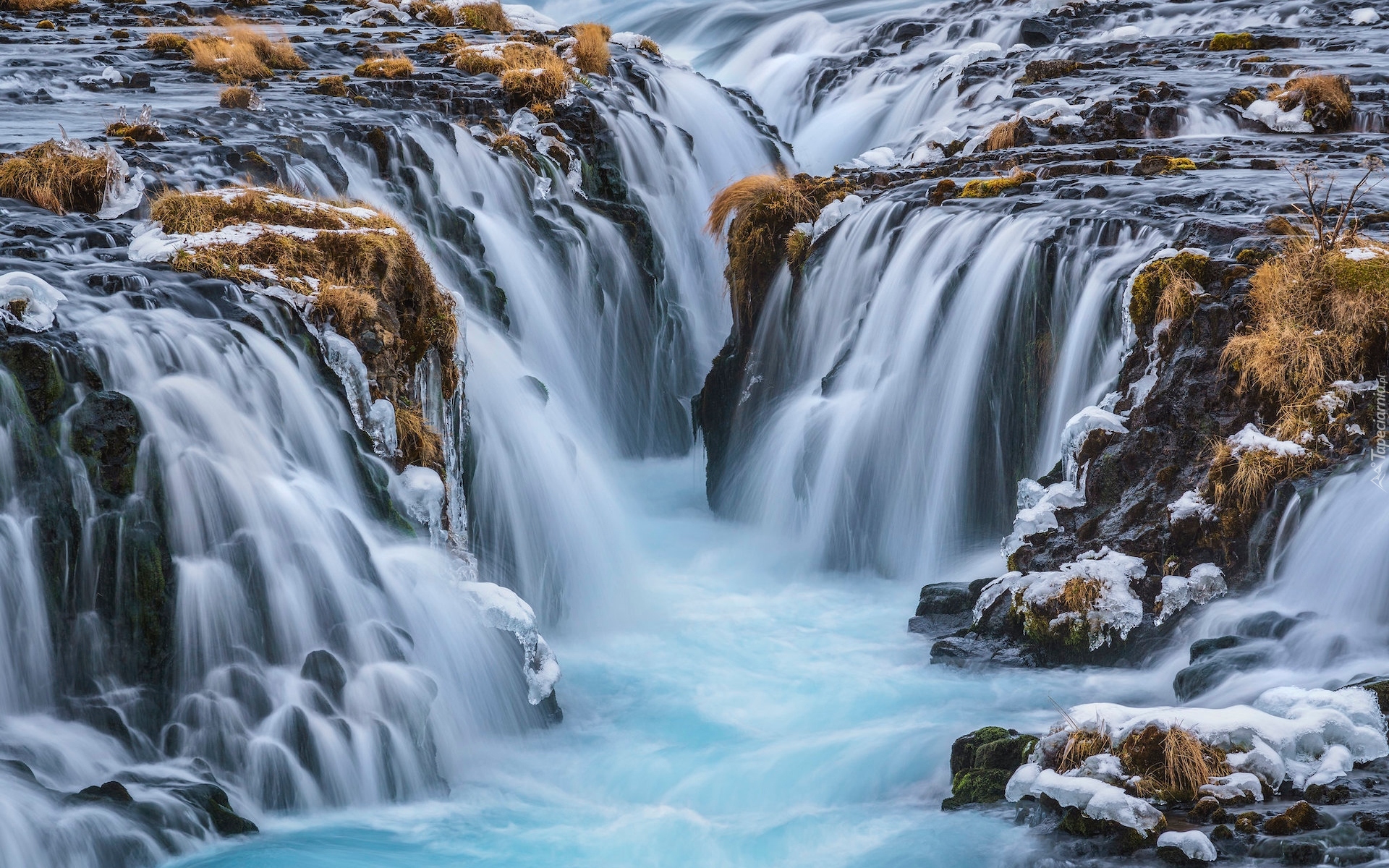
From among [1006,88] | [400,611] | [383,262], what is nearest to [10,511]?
[400,611]

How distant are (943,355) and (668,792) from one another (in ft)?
14.7

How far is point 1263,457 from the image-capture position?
701 cm

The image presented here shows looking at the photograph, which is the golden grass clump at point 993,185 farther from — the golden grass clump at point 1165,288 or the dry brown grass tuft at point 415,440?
the dry brown grass tuft at point 415,440

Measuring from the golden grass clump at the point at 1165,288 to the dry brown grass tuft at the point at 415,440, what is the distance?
15.1 ft

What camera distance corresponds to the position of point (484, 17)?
2038cm

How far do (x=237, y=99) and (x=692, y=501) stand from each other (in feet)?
20.3

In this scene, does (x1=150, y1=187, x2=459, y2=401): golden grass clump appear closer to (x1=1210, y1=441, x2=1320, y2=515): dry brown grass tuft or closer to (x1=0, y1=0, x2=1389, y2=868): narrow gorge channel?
(x1=0, y1=0, x2=1389, y2=868): narrow gorge channel

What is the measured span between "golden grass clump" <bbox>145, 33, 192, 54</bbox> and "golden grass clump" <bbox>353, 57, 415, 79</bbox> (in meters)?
2.88

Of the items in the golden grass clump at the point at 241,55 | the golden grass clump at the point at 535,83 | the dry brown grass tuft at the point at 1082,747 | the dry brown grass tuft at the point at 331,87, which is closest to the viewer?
the dry brown grass tuft at the point at 1082,747

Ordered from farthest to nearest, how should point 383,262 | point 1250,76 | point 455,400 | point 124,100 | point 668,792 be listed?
point 1250,76, point 124,100, point 455,400, point 383,262, point 668,792

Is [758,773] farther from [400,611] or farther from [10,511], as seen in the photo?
[10,511]

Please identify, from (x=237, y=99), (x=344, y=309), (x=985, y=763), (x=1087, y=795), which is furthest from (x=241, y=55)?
(x=1087, y=795)

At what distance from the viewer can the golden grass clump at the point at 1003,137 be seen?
42.6ft

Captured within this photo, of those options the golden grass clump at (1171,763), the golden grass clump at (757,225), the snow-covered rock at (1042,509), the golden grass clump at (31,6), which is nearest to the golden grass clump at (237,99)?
the golden grass clump at (757,225)
